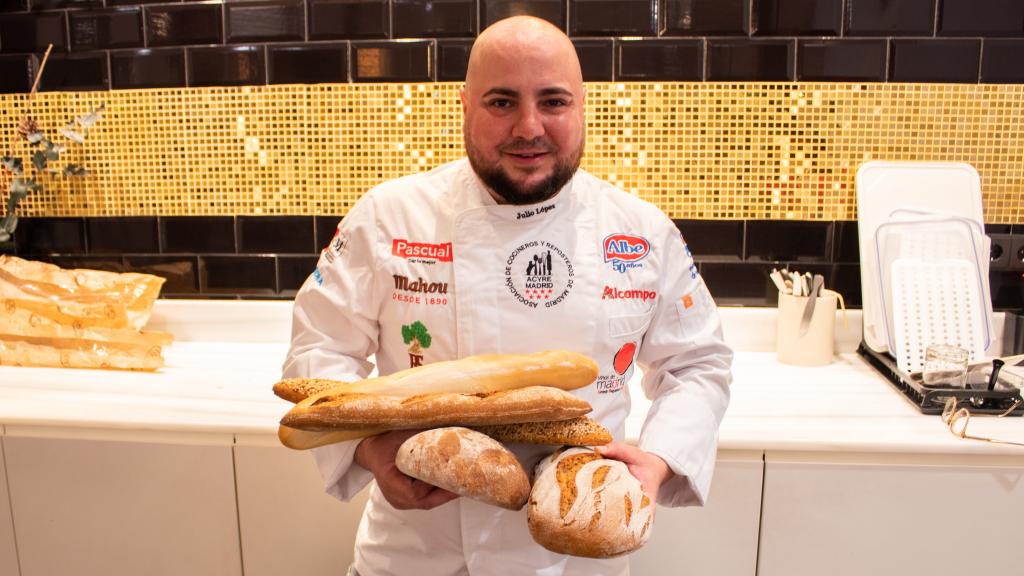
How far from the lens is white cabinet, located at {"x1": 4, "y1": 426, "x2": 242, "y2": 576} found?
5.17ft

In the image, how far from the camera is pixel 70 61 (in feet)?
6.80

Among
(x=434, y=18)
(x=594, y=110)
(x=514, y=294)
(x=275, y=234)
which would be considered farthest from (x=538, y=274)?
(x=275, y=234)

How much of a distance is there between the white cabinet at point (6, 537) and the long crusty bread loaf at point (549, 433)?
1270 millimetres

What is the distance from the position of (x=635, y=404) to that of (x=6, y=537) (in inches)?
53.2

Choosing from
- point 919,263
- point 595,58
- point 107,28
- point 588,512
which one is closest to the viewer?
point 588,512

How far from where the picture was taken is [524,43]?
1011 millimetres

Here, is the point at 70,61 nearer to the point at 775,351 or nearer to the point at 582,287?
the point at 582,287

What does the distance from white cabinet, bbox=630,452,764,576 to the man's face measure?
713 millimetres

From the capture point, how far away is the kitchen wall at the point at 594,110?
6.17ft

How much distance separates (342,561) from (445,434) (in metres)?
0.89

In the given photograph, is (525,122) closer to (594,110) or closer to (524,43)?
(524,43)

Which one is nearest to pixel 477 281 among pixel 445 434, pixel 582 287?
pixel 582 287

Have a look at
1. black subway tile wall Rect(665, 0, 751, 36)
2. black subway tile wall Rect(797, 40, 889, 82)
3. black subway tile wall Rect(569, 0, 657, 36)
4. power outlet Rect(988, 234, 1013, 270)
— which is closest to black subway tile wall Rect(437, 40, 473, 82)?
black subway tile wall Rect(569, 0, 657, 36)

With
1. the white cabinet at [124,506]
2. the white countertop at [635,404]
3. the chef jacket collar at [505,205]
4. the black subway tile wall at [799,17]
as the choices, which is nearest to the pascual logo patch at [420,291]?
the chef jacket collar at [505,205]
